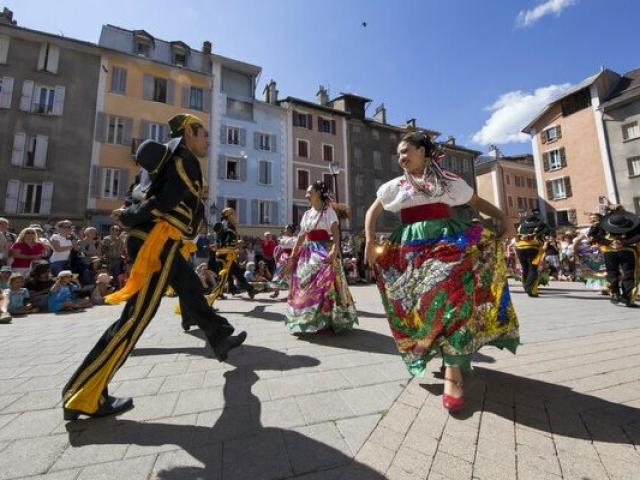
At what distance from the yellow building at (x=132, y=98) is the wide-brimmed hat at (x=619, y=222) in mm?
22387

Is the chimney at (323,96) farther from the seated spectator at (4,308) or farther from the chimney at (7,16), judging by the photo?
the seated spectator at (4,308)

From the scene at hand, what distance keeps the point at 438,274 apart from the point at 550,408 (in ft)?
3.37

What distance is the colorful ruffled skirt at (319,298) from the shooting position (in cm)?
419

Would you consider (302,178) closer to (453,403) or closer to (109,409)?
(109,409)

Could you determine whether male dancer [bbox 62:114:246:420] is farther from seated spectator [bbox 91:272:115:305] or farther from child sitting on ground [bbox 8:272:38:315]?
seated spectator [bbox 91:272:115:305]

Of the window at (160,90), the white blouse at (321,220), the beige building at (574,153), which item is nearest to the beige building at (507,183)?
the beige building at (574,153)

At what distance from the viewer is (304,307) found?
13.9 feet

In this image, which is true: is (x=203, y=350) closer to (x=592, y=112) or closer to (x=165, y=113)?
(x=165, y=113)

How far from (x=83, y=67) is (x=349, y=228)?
2154 cm

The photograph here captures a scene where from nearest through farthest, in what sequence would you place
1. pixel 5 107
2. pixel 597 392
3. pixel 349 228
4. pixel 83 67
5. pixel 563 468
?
pixel 563 468, pixel 597 392, pixel 5 107, pixel 83 67, pixel 349 228

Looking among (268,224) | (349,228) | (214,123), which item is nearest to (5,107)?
(214,123)

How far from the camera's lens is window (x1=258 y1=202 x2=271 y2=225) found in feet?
87.2

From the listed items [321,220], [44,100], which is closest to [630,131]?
[321,220]

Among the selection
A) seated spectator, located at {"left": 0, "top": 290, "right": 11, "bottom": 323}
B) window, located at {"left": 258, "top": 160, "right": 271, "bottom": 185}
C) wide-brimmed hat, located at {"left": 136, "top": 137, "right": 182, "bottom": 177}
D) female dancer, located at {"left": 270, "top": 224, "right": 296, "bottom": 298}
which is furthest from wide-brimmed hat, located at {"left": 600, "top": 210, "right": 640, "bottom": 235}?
window, located at {"left": 258, "top": 160, "right": 271, "bottom": 185}
